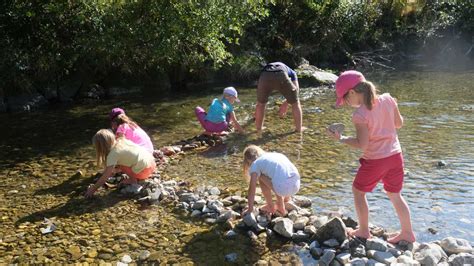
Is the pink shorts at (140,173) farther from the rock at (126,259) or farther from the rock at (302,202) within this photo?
the rock at (302,202)

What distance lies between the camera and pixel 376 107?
492 centimetres

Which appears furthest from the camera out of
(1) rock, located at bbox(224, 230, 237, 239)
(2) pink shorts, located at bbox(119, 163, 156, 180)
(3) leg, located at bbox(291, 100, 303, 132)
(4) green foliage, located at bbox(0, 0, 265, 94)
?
(4) green foliage, located at bbox(0, 0, 265, 94)

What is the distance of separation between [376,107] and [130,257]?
324cm

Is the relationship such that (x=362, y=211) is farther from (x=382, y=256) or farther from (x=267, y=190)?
(x=267, y=190)

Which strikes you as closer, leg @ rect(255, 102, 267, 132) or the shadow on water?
the shadow on water

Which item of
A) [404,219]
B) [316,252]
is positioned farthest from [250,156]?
[404,219]

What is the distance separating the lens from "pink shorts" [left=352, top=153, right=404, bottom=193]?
5074 mm

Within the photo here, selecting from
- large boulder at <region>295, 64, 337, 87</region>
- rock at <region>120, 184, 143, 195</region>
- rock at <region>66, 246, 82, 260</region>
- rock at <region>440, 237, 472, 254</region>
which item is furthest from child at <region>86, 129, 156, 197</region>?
large boulder at <region>295, 64, 337, 87</region>

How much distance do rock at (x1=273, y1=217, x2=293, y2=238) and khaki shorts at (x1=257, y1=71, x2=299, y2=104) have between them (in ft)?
17.4

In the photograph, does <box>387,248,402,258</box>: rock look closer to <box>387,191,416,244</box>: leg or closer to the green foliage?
<box>387,191,416,244</box>: leg

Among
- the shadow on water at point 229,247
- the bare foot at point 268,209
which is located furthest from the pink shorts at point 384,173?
the bare foot at point 268,209

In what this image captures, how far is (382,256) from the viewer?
4.88 metres

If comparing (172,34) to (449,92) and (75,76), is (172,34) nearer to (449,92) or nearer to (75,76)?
(75,76)

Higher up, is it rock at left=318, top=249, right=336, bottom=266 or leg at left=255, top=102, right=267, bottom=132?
leg at left=255, top=102, right=267, bottom=132
